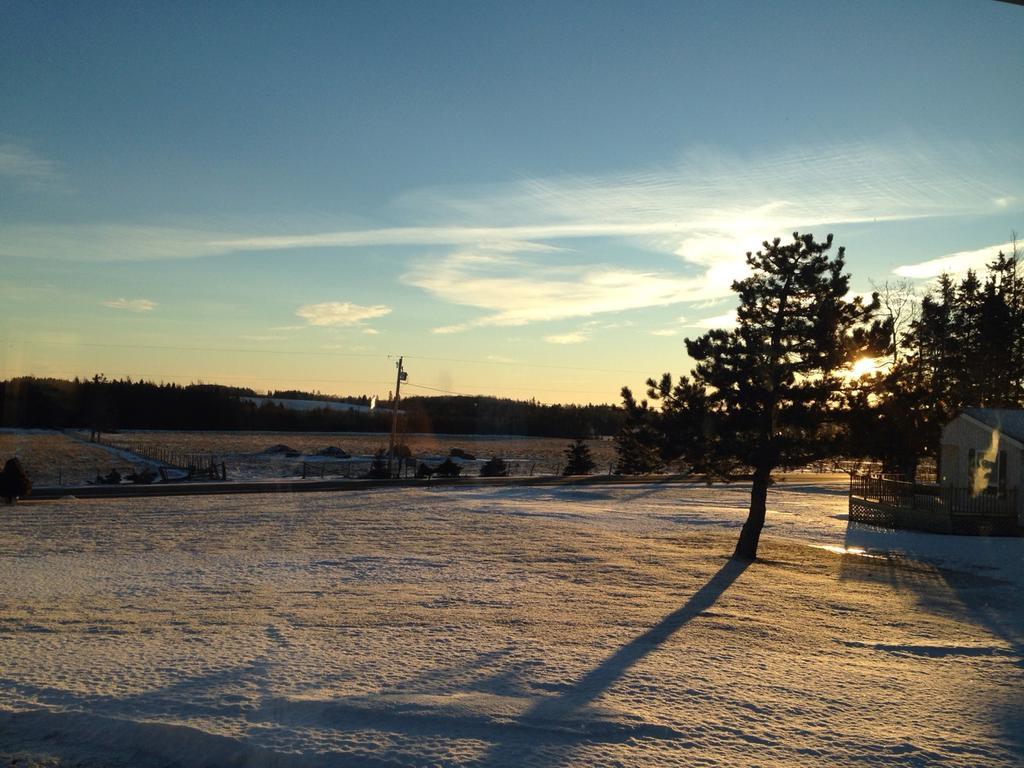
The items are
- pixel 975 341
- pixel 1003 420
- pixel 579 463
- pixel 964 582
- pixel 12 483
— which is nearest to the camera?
pixel 964 582

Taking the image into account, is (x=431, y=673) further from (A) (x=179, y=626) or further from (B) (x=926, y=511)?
(B) (x=926, y=511)

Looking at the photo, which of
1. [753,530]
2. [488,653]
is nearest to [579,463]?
[753,530]

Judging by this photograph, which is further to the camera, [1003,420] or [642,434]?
[1003,420]

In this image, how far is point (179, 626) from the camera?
407 inches

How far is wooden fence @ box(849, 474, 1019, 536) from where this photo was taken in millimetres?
26891

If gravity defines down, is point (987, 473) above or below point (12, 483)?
above

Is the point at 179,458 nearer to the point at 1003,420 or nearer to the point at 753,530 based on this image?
the point at 753,530

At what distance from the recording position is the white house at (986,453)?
92.2ft

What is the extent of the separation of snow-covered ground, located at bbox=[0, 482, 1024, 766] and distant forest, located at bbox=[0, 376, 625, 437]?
246ft

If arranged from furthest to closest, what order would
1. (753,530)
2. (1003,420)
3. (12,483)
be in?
(1003,420) → (12,483) → (753,530)

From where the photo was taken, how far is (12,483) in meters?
26.5

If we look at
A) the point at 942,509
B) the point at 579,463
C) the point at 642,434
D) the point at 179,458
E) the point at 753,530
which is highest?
the point at 642,434

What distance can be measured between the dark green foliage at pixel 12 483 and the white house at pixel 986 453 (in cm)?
3071

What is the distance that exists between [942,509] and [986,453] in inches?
130
